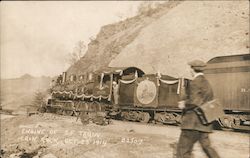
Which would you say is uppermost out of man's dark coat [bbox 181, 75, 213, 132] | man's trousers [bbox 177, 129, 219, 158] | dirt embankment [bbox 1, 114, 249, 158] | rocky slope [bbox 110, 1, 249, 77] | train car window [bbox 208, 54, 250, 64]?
rocky slope [bbox 110, 1, 249, 77]

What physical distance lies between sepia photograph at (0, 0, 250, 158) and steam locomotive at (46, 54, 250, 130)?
27mm

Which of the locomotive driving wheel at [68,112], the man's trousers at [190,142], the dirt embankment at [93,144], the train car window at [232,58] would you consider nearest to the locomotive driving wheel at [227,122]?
the train car window at [232,58]

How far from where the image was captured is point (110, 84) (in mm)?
10508

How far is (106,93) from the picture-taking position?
1055 cm

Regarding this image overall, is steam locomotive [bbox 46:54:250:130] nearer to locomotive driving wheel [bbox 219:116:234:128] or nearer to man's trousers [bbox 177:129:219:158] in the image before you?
locomotive driving wheel [bbox 219:116:234:128]

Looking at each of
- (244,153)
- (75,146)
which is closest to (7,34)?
(75,146)

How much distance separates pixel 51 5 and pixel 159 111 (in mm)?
4320

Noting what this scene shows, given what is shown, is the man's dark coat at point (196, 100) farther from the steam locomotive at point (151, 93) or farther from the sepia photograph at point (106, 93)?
the steam locomotive at point (151, 93)

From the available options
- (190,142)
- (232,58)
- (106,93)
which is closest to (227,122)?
(232,58)

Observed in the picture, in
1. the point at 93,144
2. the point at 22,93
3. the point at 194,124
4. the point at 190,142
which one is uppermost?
the point at 22,93

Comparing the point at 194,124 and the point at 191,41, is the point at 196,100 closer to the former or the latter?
the point at 194,124

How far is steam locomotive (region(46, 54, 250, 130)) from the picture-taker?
27.7ft

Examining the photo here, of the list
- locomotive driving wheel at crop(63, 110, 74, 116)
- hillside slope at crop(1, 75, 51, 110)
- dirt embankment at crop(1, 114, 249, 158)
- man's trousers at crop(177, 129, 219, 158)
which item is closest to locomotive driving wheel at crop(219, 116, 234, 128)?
dirt embankment at crop(1, 114, 249, 158)

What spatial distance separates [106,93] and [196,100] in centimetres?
647
